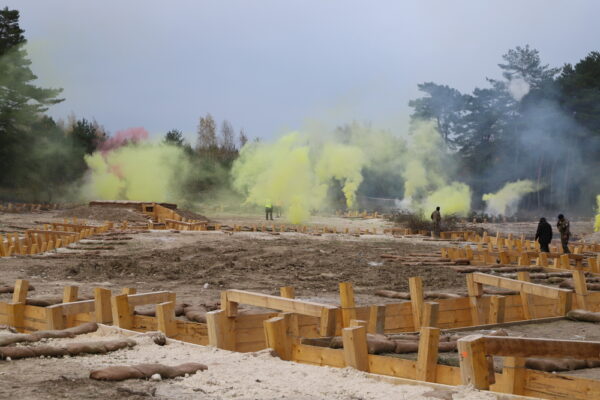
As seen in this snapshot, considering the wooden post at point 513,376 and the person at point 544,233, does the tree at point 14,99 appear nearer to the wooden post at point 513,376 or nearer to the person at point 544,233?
the person at point 544,233

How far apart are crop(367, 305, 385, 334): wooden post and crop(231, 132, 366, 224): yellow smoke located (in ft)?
121

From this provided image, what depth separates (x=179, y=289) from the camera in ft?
54.9

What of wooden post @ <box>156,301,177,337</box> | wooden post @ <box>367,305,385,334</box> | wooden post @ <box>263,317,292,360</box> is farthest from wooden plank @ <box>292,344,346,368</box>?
wooden post @ <box>367,305,385,334</box>

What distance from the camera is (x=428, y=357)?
7.10 metres

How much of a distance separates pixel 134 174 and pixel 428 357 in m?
61.1

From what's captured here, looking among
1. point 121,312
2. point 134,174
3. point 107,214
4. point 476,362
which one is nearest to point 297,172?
point 107,214

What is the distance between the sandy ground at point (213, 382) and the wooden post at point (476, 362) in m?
0.12

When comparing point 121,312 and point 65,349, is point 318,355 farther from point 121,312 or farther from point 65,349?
point 121,312

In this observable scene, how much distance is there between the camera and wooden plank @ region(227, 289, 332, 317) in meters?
8.92

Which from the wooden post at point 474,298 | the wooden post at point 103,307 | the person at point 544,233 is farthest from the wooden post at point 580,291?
the person at point 544,233

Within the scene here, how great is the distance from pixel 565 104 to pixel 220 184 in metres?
30.0

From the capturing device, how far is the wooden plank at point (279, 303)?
8922mm

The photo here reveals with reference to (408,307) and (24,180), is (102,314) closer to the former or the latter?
(408,307)

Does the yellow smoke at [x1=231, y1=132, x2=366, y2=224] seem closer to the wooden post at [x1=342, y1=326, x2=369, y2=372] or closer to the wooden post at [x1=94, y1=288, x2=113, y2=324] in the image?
the wooden post at [x1=94, y1=288, x2=113, y2=324]
